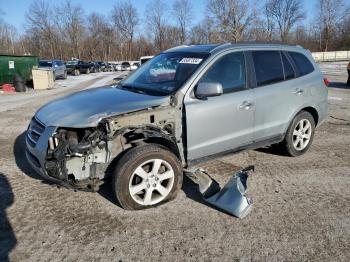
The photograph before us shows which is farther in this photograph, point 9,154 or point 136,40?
point 136,40

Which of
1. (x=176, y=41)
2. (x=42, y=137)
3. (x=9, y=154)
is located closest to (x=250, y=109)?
(x=42, y=137)

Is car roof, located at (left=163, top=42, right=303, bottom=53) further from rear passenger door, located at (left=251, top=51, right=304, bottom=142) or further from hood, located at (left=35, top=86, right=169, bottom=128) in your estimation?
hood, located at (left=35, top=86, right=169, bottom=128)

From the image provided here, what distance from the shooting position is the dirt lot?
324 cm

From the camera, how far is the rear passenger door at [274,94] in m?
4.93

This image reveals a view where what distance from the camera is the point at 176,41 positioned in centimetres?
7856

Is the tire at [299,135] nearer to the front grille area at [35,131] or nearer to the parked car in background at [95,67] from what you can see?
the front grille area at [35,131]

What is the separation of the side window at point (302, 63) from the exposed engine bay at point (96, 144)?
8.83 feet

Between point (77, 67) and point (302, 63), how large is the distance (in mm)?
37287

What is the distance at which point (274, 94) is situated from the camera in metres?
5.06

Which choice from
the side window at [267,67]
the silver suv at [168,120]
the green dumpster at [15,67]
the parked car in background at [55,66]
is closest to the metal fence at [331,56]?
the parked car in background at [55,66]

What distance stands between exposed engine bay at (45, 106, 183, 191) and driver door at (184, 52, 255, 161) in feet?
Answer: 1.33

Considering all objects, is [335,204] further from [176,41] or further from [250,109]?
[176,41]

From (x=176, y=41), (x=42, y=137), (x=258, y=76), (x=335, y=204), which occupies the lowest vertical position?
(x=335, y=204)

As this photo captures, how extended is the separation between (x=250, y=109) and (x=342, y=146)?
2692 mm
